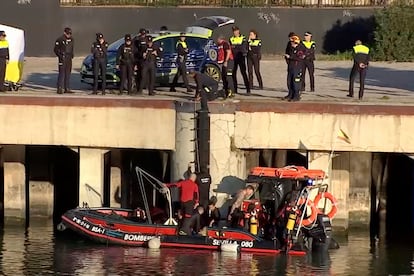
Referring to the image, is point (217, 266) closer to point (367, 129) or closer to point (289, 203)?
point (289, 203)

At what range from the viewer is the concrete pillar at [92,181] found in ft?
101

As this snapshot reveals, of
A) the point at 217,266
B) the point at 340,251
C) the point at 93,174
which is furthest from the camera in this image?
the point at 93,174

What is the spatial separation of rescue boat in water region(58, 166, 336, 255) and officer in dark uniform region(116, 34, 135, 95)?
4.61 meters

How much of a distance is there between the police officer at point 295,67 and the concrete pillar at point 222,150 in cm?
212

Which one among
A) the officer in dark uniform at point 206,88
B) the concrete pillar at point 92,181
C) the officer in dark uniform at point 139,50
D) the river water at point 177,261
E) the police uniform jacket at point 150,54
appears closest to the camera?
the river water at point 177,261

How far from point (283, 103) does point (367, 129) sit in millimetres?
1801

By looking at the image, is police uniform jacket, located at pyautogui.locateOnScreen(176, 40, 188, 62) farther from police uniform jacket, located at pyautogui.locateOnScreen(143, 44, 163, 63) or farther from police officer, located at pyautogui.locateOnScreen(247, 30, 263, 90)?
police officer, located at pyautogui.locateOnScreen(247, 30, 263, 90)

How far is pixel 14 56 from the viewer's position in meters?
35.0

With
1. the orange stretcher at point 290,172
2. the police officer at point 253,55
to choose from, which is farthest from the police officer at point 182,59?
the orange stretcher at point 290,172

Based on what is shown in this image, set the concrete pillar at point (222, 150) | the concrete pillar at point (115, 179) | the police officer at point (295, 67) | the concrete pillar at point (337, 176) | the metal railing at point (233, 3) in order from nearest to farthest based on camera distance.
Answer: the concrete pillar at point (222, 150), the concrete pillar at point (337, 176), the police officer at point (295, 67), the concrete pillar at point (115, 179), the metal railing at point (233, 3)

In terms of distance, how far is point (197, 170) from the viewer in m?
29.2

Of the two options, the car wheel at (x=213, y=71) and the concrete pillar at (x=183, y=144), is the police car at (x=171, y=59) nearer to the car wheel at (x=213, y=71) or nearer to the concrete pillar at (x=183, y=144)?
the car wheel at (x=213, y=71)

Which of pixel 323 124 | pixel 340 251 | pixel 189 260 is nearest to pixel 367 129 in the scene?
pixel 323 124

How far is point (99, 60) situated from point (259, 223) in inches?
284
